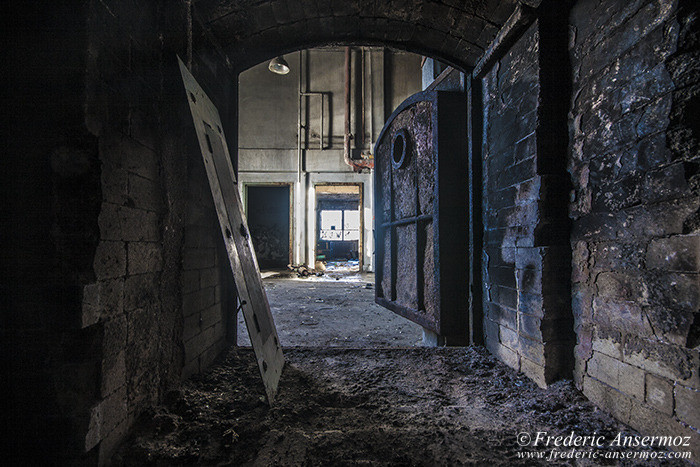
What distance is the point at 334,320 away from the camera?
407cm

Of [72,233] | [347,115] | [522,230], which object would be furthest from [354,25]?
[347,115]

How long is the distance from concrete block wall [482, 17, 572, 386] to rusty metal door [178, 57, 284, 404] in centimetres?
153

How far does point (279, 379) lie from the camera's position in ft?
6.60

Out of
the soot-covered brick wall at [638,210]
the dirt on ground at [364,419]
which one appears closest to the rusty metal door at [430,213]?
the dirt on ground at [364,419]

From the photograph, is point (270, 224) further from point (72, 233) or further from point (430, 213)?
point (72, 233)

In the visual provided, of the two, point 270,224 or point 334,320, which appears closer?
point 334,320

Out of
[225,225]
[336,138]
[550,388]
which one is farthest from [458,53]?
[336,138]

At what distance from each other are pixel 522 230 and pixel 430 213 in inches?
37.7

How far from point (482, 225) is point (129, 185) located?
2.33m

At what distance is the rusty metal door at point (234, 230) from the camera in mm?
1748

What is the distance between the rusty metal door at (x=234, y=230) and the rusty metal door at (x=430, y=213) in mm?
1427

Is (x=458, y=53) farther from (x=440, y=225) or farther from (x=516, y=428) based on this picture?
(x=516, y=428)

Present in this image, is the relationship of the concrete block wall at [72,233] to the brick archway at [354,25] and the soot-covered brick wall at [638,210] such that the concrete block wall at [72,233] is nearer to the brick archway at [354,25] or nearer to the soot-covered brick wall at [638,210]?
the brick archway at [354,25]

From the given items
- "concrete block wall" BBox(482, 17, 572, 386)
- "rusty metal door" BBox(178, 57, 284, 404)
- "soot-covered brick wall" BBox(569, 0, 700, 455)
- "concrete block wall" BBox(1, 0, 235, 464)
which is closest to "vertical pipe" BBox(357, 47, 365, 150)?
"concrete block wall" BBox(482, 17, 572, 386)
